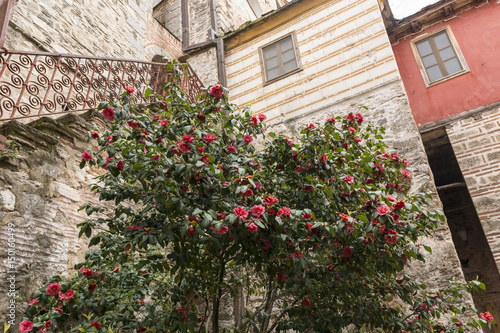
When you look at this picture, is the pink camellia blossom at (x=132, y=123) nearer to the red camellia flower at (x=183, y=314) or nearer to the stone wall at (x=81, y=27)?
the red camellia flower at (x=183, y=314)

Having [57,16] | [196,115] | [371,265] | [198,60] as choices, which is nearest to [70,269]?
[196,115]

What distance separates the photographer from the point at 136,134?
2.51 meters

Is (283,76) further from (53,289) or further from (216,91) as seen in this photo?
(53,289)

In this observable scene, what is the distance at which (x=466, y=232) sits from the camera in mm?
8531

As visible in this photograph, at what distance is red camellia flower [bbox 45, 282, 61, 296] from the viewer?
241cm

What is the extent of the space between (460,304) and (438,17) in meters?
5.98

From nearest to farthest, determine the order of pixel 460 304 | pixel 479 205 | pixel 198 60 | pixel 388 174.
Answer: pixel 388 174 → pixel 460 304 → pixel 479 205 → pixel 198 60

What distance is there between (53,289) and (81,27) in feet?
18.6

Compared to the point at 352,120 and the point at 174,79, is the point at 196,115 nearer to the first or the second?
the point at 174,79

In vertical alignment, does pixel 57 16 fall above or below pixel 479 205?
above

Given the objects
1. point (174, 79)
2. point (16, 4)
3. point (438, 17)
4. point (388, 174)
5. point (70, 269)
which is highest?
point (438, 17)

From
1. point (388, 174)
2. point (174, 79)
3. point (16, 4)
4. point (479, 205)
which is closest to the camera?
point (174, 79)

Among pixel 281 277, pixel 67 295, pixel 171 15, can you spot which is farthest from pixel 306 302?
pixel 171 15

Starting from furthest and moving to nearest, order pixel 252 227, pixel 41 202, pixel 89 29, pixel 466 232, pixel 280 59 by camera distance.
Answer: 1. pixel 466 232
2. pixel 280 59
3. pixel 89 29
4. pixel 41 202
5. pixel 252 227
